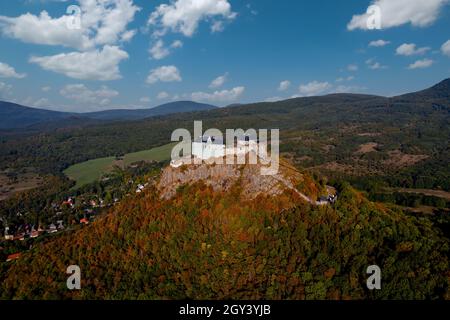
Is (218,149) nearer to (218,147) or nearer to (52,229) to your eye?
(218,147)

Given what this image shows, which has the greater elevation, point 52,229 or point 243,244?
point 243,244

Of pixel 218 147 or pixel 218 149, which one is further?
pixel 218 147

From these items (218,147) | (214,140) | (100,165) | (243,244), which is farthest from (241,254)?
(100,165)

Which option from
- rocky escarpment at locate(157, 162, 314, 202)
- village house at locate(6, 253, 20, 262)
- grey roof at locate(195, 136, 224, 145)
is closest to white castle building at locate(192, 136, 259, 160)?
grey roof at locate(195, 136, 224, 145)

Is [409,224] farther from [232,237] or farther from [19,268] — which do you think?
[19,268]

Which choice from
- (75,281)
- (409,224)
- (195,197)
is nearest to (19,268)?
(75,281)

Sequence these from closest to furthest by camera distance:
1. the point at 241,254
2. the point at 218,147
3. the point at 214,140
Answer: the point at 241,254
the point at 218,147
the point at 214,140

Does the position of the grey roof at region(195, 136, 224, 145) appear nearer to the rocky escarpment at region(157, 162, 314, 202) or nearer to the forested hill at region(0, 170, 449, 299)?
the rocky escarpment at region(157, 162, 314, 202)
